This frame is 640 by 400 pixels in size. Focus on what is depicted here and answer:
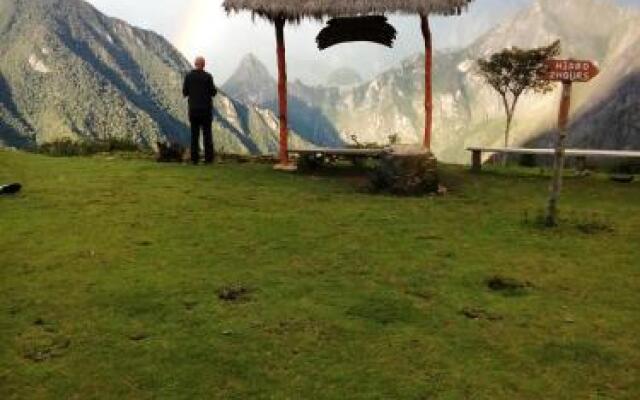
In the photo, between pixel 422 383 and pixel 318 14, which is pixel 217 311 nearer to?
pixel 422 383

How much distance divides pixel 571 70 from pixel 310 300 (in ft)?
21.2

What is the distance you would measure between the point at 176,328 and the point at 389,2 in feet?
46.6

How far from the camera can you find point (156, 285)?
9820mm

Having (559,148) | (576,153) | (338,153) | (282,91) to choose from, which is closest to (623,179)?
(576,153)

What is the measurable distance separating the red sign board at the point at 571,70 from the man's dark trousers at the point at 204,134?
1059cm

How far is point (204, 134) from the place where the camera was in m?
22.5

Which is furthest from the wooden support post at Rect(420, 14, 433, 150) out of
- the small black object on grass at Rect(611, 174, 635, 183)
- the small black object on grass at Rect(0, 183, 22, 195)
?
the small black object on grass at Rect(0, 183, 22, 195)

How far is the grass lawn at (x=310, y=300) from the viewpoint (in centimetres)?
740

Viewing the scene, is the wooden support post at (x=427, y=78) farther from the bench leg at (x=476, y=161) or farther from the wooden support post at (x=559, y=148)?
the wooden support post at (x=559, y=148)

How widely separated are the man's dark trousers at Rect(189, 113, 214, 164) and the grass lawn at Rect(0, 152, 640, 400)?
5953mm

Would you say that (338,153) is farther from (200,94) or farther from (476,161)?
(476,161)


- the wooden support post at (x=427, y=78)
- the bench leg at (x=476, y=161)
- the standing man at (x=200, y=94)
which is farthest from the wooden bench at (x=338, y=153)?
the bench leg at (x=476, y=161)

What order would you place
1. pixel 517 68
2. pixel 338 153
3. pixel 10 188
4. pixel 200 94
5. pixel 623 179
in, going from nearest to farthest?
pixel 10 188 → pixel 623 179 → pixel 338 153 → pixel 200 94 → pixel 517 68

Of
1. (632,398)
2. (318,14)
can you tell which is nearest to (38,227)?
(632,398)
